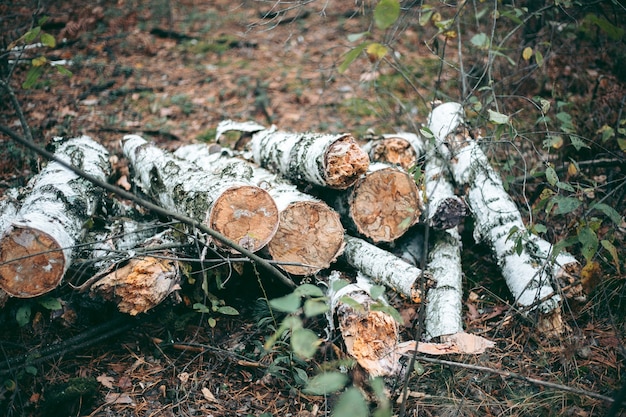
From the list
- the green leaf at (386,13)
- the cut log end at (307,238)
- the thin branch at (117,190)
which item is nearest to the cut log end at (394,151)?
the cut log end at (307,238)

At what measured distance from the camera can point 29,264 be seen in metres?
2.46

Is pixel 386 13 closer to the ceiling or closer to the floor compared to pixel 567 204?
closer to the ceiling

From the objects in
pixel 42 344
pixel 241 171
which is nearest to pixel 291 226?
pixel 241 171

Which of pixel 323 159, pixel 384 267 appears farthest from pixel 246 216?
pixel 384 267

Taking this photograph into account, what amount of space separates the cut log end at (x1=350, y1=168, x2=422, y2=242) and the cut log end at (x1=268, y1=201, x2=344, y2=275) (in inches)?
9.9

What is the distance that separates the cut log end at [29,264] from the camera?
2416mm

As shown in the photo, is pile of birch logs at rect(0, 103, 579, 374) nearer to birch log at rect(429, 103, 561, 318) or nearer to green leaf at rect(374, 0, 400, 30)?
birch log at rect(429, 103, 561, 318)

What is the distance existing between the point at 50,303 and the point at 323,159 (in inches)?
70.5

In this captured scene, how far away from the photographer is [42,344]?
2.76m

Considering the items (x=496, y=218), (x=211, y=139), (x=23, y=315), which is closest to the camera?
(x=23, y=315)

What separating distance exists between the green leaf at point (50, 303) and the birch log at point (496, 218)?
242cm

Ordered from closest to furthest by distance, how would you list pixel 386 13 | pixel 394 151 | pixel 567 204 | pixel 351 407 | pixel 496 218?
pixel 351 407 → pixel 386 13 → pixel 567 204 → pixel 496 218 → pixel 394 151

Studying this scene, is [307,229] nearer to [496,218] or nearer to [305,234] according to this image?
[305,234]

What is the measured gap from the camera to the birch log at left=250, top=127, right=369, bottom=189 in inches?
109
